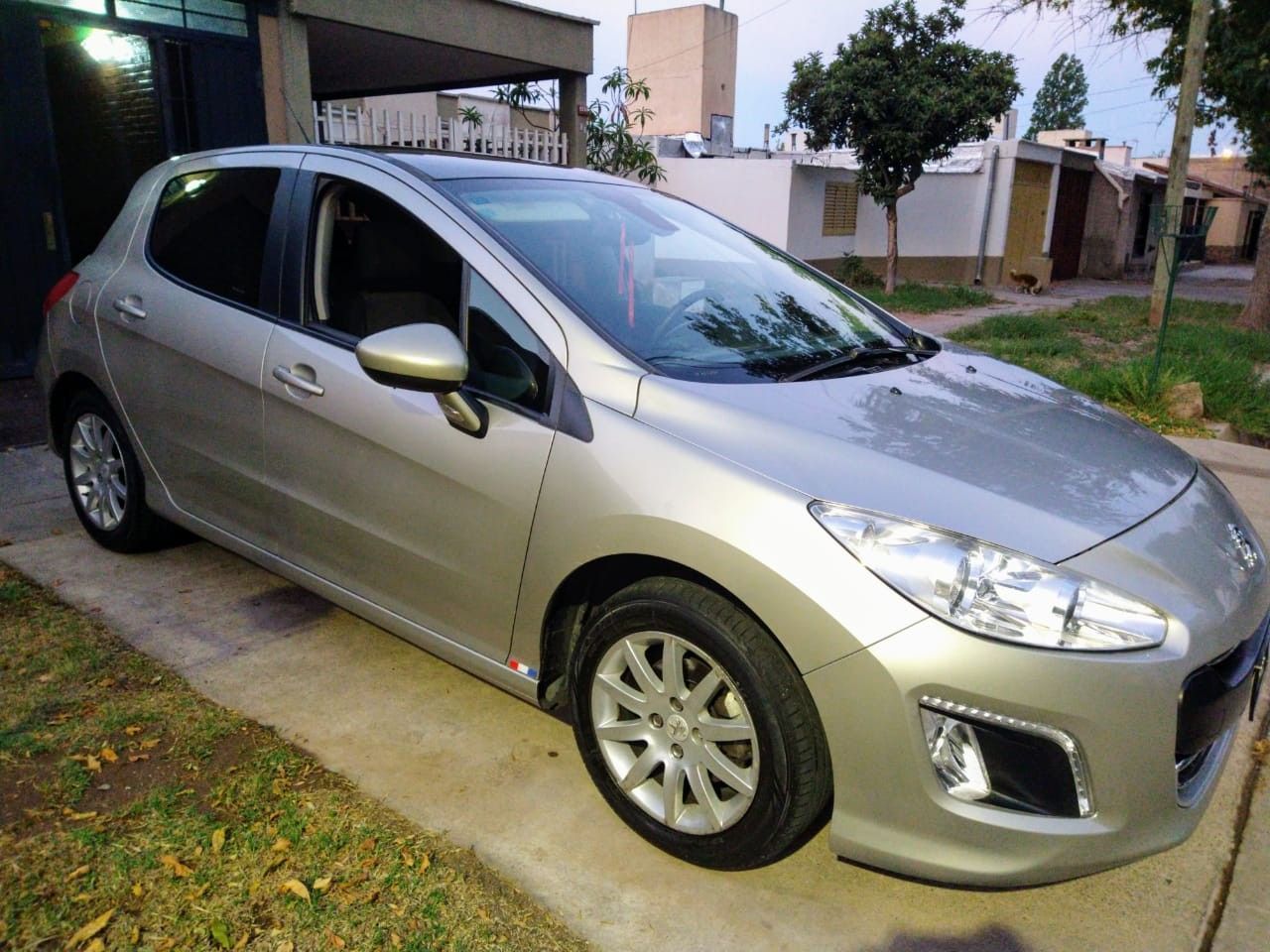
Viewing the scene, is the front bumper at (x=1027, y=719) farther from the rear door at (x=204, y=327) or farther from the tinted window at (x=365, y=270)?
the rear door at (x=204, y=327)

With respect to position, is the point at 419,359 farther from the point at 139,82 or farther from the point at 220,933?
the point at 139,82

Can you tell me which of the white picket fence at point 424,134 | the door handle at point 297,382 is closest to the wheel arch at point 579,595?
the door handle at point 297,382

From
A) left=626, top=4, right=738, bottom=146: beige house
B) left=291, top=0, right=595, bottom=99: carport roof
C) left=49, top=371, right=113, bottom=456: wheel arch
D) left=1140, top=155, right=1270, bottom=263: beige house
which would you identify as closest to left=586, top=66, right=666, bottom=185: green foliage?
left=291, top=0, right=595, bottom=99: carport roof

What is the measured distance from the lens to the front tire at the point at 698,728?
2178 mm

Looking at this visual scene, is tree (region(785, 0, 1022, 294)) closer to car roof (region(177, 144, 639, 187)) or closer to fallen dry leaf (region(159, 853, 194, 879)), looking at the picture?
car roof (region(177, 144, 639, 187))

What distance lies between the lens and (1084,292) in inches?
917

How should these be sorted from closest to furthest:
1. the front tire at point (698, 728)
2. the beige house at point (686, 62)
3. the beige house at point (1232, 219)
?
the front tire at point (698, 728), the beige house at point (686, 62), the beige house at point (1232, 219)

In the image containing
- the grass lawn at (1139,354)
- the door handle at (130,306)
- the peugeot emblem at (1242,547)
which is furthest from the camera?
the grass lawn at (1139,354)

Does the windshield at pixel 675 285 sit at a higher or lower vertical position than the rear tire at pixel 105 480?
higher

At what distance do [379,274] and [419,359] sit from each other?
88cm

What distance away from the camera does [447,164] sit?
127 inches

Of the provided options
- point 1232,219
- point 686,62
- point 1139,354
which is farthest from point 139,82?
point 1232,219

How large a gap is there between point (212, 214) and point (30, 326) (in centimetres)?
491

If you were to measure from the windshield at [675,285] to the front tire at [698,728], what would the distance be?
684 millimetres
